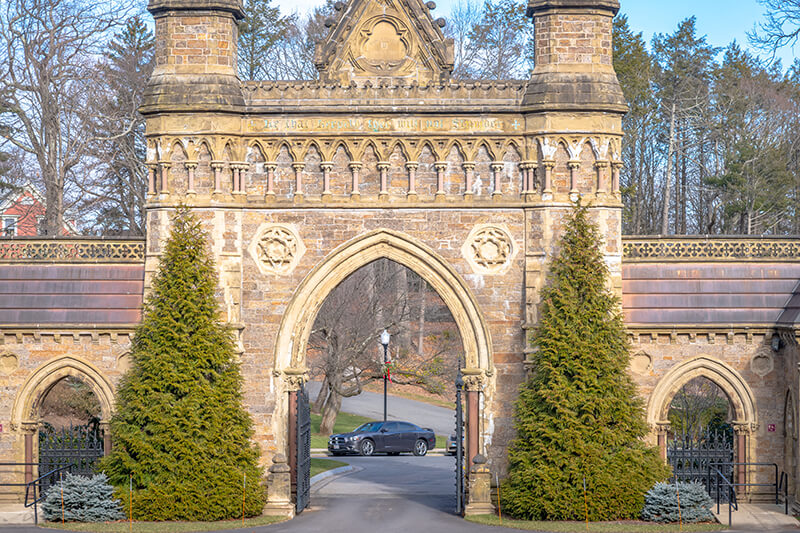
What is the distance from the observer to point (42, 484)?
68.1 ft

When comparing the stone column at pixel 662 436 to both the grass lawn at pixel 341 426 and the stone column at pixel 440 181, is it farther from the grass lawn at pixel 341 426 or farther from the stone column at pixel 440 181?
the grass lawn at pixel 341 426

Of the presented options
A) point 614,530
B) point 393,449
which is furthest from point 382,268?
point 614,530

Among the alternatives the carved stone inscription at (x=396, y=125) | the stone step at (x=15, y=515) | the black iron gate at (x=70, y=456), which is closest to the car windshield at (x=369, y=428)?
the black iron gate at (x=70, y=456)

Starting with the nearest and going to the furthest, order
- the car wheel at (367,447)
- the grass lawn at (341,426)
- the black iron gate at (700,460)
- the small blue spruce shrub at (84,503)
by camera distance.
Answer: the small blue spruce shrub at (84,503)
the black iron gate at (700,460)
the car wheel at (367,447)
the grass lawn at (341,426)

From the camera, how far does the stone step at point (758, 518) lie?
59.9 ft

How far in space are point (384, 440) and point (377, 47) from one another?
571 inches

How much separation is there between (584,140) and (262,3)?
2412 cm

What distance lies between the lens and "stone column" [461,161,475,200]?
2002 centimetres

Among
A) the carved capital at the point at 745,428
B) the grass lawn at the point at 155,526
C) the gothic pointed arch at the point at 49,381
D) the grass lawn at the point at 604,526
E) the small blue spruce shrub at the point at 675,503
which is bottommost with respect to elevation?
the grass lawn at the point at 155,526

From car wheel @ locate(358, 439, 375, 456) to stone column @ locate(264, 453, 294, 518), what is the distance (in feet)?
39.5

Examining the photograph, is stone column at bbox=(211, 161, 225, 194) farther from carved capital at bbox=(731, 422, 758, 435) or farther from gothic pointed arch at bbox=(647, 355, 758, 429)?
carved capital at bbox=(731, 422, 758, 435)

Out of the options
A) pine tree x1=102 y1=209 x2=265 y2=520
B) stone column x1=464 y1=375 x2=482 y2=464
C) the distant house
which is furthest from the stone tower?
the distant house

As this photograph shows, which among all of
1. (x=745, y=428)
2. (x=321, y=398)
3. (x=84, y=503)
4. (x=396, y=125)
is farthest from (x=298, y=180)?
(x=321, y=398)

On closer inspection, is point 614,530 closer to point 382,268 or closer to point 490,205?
point 490,205
